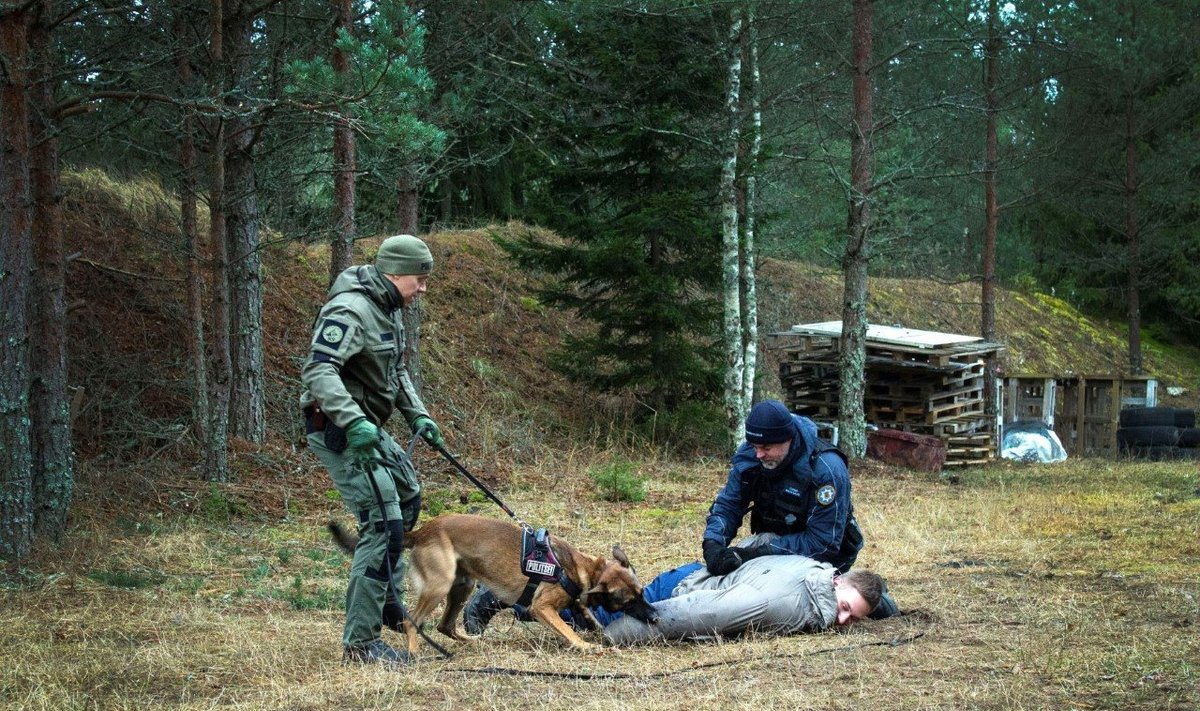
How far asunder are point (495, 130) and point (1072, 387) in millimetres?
14025

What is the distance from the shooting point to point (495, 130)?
16.4 metres

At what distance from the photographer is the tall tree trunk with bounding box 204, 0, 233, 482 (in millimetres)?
10023

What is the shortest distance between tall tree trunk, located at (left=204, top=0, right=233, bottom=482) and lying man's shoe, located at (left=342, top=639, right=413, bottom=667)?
5.83 m

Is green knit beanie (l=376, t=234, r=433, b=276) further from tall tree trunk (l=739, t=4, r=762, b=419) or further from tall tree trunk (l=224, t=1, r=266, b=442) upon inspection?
tall tree trunk (l=739, t=4, r=762, b=419)

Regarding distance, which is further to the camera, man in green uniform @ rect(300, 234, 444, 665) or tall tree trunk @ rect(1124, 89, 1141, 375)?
tall tree trunk @ rect(1124, 89, 1141, 375)

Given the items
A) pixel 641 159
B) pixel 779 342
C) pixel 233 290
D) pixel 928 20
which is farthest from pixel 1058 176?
pixel 233 290

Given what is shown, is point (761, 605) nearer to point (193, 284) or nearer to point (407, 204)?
point (193, 284)

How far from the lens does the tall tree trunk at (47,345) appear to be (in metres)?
7.84

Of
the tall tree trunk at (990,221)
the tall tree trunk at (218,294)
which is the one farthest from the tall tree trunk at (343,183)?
the tall tree trunk at (990,221)

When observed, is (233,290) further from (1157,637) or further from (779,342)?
(779,342)

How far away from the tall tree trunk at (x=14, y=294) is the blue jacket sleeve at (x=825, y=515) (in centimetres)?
474

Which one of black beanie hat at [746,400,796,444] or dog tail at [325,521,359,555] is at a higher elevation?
black beanie hat at [746,400,796,444]

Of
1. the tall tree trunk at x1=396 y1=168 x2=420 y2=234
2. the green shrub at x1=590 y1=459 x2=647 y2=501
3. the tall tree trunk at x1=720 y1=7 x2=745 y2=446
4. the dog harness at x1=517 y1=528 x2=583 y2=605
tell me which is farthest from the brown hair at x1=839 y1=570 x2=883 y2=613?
the tall tree trunk at x1=720 y1=7 x2=745 y2=446

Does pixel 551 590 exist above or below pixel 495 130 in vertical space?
below
